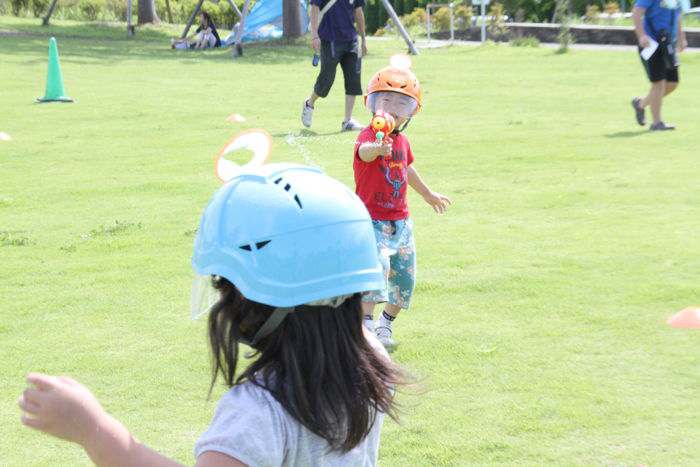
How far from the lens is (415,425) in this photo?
4.53 meters

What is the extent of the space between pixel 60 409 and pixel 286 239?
515mm

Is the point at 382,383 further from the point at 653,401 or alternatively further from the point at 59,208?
the point at 59,208

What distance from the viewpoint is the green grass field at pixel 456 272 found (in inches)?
179

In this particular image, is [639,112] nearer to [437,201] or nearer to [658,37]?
[658,37]

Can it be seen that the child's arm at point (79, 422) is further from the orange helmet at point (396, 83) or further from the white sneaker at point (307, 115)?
the white sneaker at point (307, 115)

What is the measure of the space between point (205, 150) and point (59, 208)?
9.49 feet

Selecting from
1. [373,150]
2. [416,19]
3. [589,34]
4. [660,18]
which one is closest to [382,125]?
[373,150]

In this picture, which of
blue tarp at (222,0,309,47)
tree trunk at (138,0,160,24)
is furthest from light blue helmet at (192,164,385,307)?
tree trunk at (138,0,160,24)

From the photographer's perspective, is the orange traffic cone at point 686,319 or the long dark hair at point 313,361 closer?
the long dark hair at point 313,361

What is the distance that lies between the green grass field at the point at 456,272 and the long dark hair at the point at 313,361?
139 centimetres

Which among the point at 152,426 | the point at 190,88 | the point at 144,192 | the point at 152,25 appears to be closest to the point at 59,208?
the point at 144,192

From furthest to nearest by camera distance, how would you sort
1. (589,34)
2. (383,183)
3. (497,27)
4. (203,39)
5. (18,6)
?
(18,6) < (497,27) < (589,34) < (203,39) < (383,183)

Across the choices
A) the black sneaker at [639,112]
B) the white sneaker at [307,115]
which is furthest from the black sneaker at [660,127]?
the white sneaker at [307,115]

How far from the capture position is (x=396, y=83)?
551 cm
